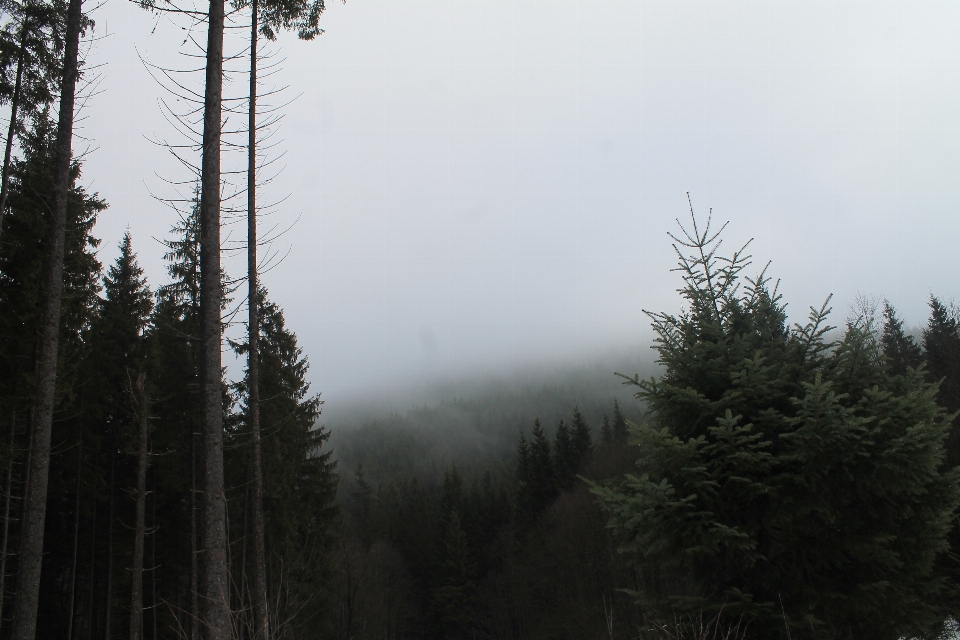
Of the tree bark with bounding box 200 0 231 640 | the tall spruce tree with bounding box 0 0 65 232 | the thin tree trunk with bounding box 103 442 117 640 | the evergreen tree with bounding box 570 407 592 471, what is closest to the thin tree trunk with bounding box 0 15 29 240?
the tall spruce tree with bounding box 0 0 65 232

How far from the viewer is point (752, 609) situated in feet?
16.7

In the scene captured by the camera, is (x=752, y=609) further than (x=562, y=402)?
No

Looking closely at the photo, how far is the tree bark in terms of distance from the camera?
5.73m

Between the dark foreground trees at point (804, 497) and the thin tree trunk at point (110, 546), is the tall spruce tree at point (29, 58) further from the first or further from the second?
the dark foreground trees at point (804, 497)

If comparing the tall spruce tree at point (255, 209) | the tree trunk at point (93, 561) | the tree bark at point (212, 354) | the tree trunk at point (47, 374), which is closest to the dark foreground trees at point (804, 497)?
the tree bark at point (212, 354)

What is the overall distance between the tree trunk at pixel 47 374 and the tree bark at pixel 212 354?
4702mm

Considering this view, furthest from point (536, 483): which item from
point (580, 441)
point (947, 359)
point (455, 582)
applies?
point (947, 359)

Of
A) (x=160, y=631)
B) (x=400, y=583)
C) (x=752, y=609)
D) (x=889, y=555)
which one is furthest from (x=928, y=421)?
(x=400, y=583)

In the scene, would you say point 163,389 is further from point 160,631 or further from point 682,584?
point 682,584

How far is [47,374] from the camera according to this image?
29.6ft

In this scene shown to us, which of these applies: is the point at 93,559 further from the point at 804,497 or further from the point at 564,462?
the point at 564,462

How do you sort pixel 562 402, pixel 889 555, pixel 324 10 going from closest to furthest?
pixel 889 555, pixel 324 10, pixel 562 402

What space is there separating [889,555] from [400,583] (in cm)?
3948

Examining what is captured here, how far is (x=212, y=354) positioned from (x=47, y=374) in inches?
209
